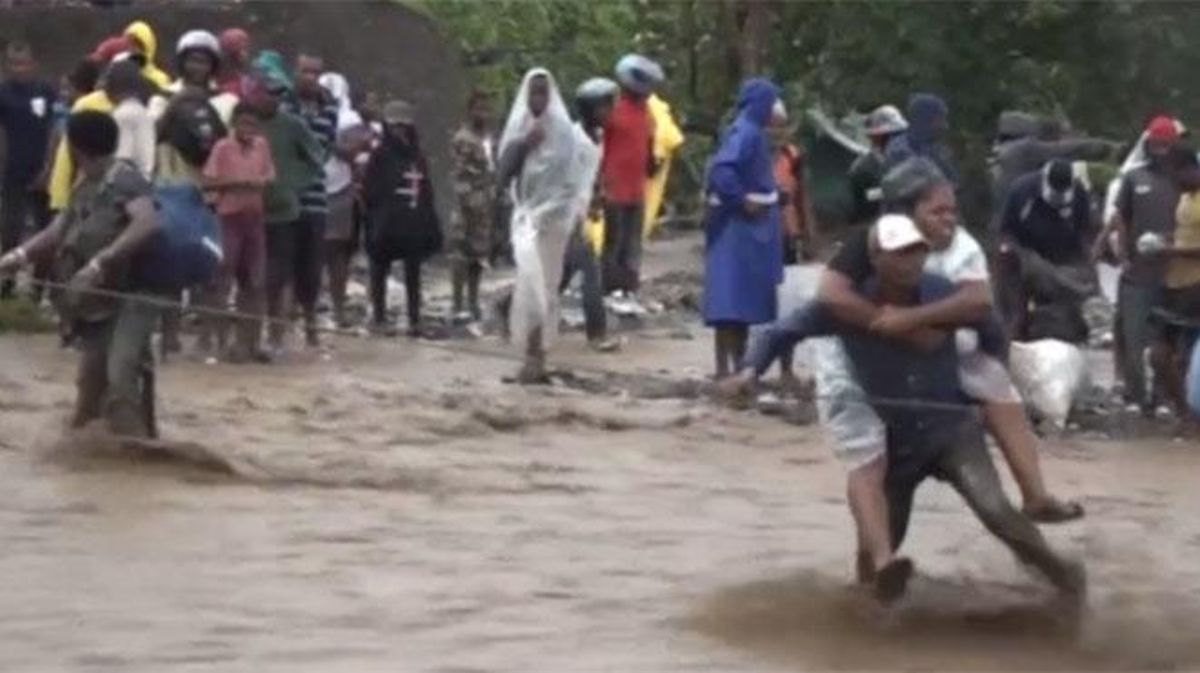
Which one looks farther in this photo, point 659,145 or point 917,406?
point 659,145

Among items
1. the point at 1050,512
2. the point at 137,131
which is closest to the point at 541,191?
the point at 137,131

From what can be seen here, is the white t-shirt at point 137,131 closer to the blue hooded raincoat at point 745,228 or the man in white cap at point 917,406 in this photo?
the blue hooded raincoat at point 745,228

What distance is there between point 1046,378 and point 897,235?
6.11m

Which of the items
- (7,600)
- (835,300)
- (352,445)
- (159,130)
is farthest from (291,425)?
(835,300)

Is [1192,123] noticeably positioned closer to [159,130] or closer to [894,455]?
[159,130]

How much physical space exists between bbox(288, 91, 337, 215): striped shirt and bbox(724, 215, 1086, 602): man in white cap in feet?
28.3

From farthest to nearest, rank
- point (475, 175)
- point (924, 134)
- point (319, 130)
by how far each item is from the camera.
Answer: point (475, 175), point (319, 130), point (924, 134)

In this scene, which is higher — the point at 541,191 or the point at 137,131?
the point at 137,131

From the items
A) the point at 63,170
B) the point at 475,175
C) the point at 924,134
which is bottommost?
the point at 475,175

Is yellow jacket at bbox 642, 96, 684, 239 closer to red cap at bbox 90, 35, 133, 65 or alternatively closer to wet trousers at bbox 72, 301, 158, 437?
red cap at bbox 90, 35, 133, 65

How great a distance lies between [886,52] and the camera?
28781 millimetres

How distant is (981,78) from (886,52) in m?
0.97

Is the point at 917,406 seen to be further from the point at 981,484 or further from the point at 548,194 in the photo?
the point at 548,194

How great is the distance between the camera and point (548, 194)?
54.9 ft
